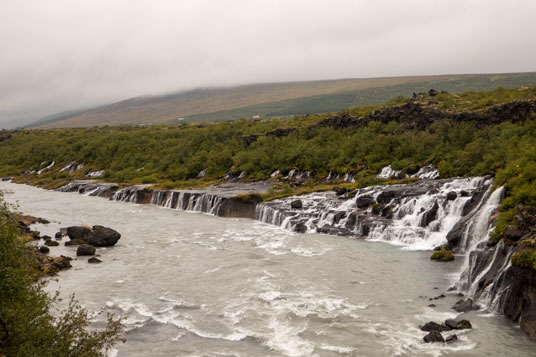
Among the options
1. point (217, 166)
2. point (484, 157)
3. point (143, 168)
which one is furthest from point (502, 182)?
point (143, 168)

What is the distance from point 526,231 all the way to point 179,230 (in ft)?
119

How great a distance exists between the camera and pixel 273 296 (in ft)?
94.8

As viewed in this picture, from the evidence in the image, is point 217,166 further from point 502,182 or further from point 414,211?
point 502,182

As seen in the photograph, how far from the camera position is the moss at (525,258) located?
22.7m

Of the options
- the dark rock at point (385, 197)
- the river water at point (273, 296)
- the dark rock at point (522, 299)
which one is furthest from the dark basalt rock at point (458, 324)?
the dark rock at point (385, 197)

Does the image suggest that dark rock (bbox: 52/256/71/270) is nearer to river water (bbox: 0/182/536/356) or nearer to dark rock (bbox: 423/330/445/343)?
river water (bbox: 0/182/536/356)

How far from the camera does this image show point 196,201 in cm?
6844

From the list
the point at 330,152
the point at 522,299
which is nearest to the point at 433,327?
the point at 522,299

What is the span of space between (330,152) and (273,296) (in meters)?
53.4

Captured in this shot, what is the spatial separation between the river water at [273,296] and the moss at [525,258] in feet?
10.4

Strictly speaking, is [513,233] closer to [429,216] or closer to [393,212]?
[429,216]

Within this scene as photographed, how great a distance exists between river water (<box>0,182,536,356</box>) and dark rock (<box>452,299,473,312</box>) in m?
0.47

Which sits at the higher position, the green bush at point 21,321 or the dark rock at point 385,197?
the green bush at point 21,321

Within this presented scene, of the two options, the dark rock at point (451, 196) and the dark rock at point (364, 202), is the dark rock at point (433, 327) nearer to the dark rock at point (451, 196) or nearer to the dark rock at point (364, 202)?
the dark rock at point (451, 196)
